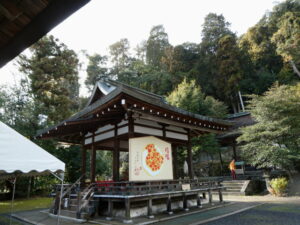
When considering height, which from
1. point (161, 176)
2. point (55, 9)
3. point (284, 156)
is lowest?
point (161, 176)

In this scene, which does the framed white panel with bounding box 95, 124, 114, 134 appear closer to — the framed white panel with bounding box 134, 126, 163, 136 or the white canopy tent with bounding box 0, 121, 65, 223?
the framed white panel with bounding box 134, 126, 163, 136

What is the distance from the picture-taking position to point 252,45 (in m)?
29.4

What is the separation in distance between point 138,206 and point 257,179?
392 inches

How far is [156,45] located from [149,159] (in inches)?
1438

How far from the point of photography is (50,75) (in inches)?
679

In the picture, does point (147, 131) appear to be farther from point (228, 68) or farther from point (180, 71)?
point (180, 71)

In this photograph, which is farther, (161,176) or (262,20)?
(262,20)

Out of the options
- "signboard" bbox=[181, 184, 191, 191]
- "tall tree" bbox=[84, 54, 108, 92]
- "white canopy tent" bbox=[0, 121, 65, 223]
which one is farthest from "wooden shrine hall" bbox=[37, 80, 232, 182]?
"tall tree" bbox=[84, 54, 108, 92]

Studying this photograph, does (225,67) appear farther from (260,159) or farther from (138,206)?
(138,206)

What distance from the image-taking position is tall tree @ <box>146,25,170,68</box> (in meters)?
39.0

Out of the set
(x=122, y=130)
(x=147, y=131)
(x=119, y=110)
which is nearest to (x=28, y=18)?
(x=119, y=110)

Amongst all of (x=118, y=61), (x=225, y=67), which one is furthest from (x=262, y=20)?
(x=118, y=61)

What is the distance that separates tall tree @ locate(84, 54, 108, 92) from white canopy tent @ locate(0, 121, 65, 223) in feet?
110

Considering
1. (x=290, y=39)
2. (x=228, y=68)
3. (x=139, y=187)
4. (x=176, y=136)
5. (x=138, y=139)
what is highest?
(x=290, y=39)
